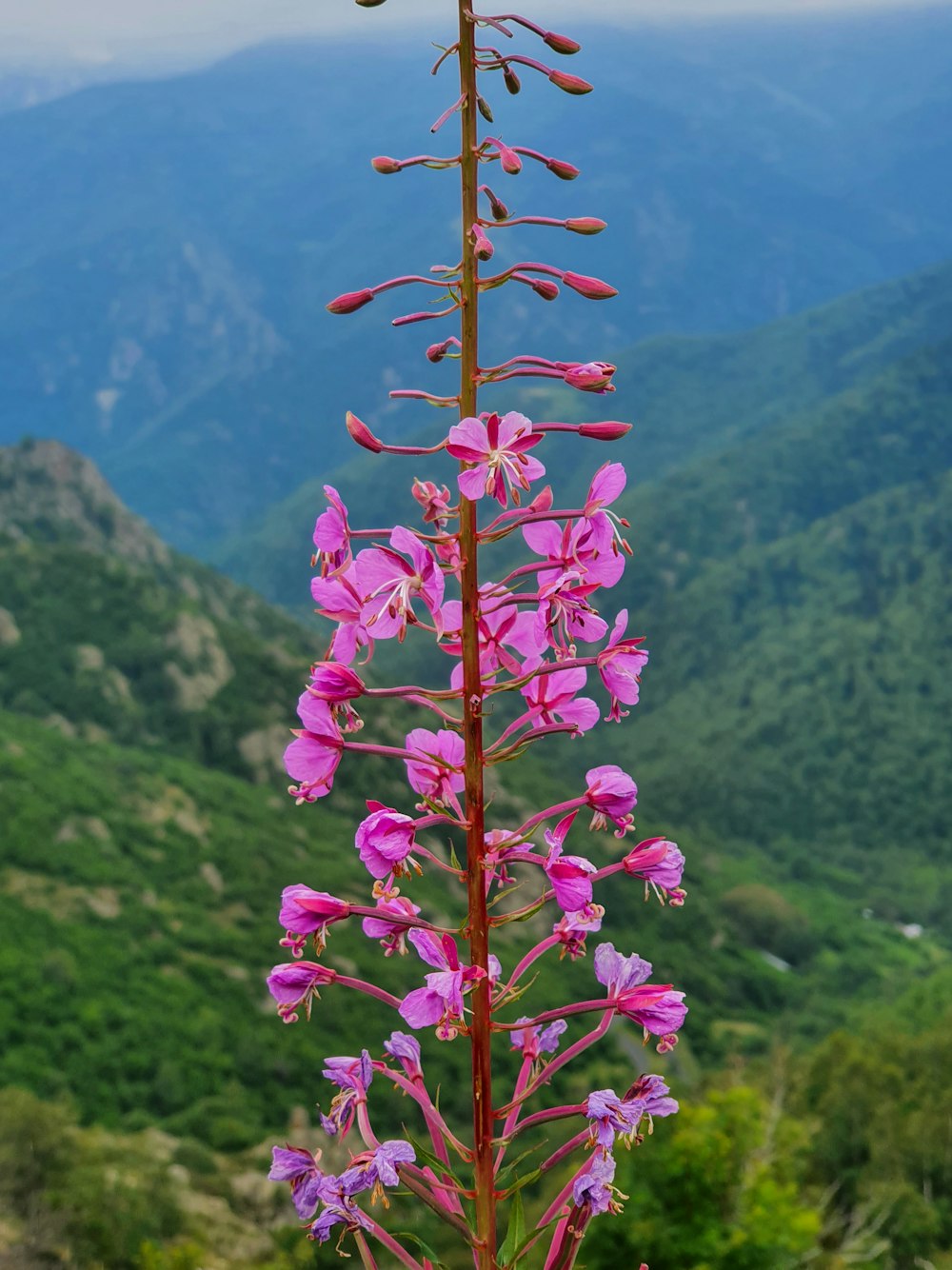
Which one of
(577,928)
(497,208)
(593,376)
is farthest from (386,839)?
(497,208)

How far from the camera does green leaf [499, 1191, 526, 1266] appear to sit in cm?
479

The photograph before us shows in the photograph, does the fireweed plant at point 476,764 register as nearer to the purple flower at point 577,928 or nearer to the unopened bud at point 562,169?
the purple flower at point 577,928

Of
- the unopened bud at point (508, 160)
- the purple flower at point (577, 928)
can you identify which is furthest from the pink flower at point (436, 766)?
the unopened bud at point (508, 160)

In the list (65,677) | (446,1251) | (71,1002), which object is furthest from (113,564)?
(446,1251)

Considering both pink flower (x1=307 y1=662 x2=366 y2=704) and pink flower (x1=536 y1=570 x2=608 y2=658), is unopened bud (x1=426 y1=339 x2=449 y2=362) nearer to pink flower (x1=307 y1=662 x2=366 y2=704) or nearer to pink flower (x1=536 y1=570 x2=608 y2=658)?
pink flower (x1=536 y1=570 x2=608 y2=658)

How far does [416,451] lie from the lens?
4949 millimetres

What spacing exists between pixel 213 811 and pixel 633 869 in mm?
120064

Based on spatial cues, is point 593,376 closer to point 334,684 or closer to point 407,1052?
point 334,684

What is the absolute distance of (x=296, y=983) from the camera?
5016 mm

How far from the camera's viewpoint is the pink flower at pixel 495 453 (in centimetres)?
464

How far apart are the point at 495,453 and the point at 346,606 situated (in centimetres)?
99

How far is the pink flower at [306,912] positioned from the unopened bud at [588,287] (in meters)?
2.82

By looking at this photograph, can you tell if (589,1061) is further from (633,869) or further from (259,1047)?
(633,869)

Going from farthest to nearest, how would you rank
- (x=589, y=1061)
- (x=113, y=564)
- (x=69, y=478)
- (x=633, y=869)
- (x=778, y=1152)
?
(x=69, y=478) < (x=113, y=564) < (x=589, y=1061) < (x=778, y=1152) < (x=633, y=869)
